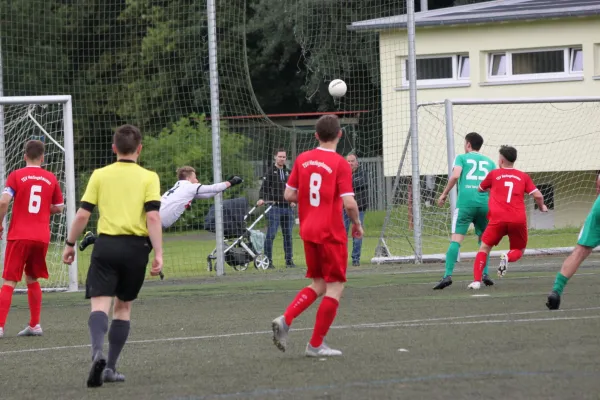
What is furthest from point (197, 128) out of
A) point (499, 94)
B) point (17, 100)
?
point (499, 94)

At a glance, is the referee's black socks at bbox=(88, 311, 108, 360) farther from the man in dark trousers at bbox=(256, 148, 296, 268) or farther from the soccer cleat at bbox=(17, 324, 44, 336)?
the man in dark trousers at bbox=(256, 148, 296, 268)

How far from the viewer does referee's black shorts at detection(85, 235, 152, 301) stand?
7492 mm

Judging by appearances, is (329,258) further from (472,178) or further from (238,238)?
(238,238)

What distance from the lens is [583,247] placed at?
10.3m

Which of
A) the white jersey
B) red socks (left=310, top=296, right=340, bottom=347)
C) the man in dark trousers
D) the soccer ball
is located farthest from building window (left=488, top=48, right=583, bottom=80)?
red socks (left=310, top=296, right=340, bottom=347)

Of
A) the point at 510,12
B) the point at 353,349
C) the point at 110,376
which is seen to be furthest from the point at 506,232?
the point at 510,12

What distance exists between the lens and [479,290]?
44.2 feet

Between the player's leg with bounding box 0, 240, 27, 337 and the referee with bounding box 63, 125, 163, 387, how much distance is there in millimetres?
3503

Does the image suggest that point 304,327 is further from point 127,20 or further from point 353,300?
point 127,20

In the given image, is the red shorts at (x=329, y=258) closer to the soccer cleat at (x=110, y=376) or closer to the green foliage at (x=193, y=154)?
the soccer cleat at (x=110, y=376)

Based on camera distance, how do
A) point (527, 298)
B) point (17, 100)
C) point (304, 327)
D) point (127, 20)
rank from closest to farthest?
point (304, 327)
point (527, 298)
point (17, 100)
point (127, 20)

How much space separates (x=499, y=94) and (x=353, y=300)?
20490mm

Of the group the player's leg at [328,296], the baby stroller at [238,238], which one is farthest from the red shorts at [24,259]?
the baby stroller at [238,238]

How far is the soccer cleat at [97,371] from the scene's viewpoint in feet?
23.7
